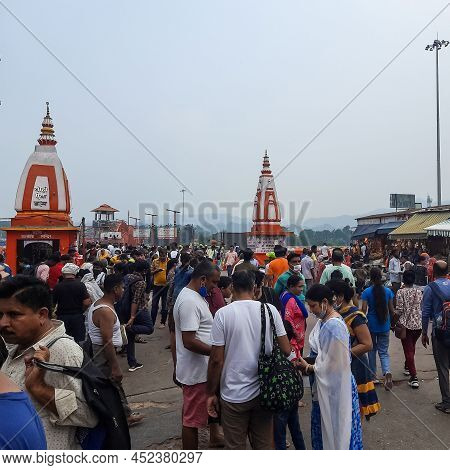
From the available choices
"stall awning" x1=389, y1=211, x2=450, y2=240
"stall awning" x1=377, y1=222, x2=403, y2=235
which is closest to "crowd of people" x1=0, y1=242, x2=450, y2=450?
"stall awning" x1=389, y1=211, x2=450, y2=240

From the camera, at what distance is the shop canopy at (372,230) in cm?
2250

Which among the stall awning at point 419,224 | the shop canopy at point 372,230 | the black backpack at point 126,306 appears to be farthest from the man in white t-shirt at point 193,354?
the shop canopy at point 372,230

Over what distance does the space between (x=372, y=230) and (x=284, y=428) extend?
76.4ft

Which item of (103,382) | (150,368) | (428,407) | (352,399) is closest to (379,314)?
(428,407)

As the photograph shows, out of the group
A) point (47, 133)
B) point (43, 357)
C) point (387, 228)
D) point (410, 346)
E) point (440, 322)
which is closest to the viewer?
point (43, 357)

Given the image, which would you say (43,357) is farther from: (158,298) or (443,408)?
(158,298)

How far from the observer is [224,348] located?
2639 mm

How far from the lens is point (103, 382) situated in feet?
6.18

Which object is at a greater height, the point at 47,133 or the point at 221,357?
the point at 47,133

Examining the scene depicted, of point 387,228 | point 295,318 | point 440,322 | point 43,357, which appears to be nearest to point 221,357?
point 43,357

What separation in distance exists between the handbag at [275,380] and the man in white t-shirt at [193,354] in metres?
0.57

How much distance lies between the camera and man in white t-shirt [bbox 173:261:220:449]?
3027mm

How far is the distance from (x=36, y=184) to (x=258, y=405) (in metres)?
12.8

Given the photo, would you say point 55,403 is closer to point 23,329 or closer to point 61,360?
point 61,360
